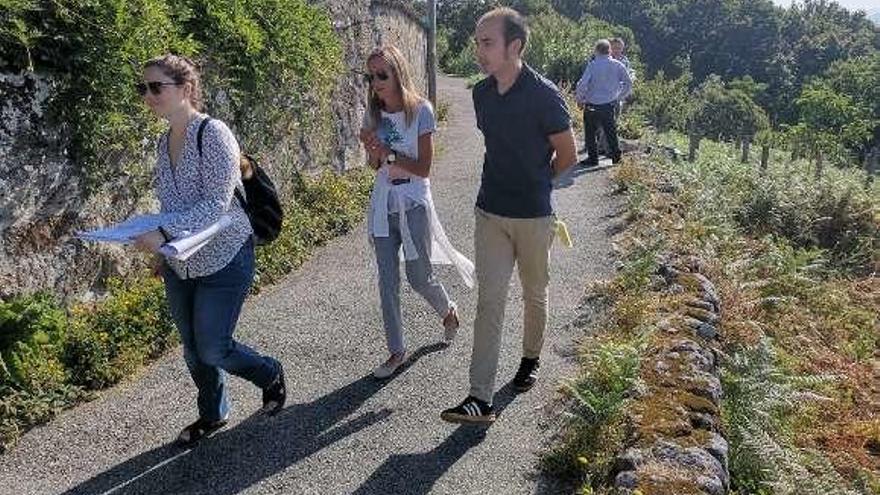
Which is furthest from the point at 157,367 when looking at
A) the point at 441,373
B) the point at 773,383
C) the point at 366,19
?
the point at 366,19

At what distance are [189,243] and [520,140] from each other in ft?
5.42

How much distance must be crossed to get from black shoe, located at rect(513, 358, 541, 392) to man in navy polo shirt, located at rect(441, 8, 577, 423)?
19.7 inches

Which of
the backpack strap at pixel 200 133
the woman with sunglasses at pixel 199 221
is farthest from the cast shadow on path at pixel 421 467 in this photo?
the backpack strap at pixel 200 133

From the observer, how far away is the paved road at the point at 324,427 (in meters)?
3.74

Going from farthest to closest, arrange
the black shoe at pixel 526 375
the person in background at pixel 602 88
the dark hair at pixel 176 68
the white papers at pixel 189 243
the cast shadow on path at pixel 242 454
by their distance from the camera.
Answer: the person in background at pixel 602 88 < the black shoe at pixel 526 375 < the cast shadow on path at pixel 242 454 < the dark hair at pixel 176 68 < the white papers at pixel 189 243

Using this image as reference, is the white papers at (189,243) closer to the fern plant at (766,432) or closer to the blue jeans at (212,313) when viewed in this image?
the blue jeans at (212,313)

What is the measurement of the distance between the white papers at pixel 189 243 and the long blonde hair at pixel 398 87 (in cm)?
137

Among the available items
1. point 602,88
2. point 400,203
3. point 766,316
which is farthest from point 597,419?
point 602,88

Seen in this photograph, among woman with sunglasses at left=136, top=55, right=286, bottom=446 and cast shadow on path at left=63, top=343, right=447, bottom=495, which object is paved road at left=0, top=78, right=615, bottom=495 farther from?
woman with sunglasses at left=136, top=55, right=286, bottom=446

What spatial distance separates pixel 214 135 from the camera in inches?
132

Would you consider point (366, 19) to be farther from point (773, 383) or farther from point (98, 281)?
point (773, 383)

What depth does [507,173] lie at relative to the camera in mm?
3947

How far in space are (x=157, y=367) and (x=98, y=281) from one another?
79cm

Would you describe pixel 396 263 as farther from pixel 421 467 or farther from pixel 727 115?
pixel 727 115
